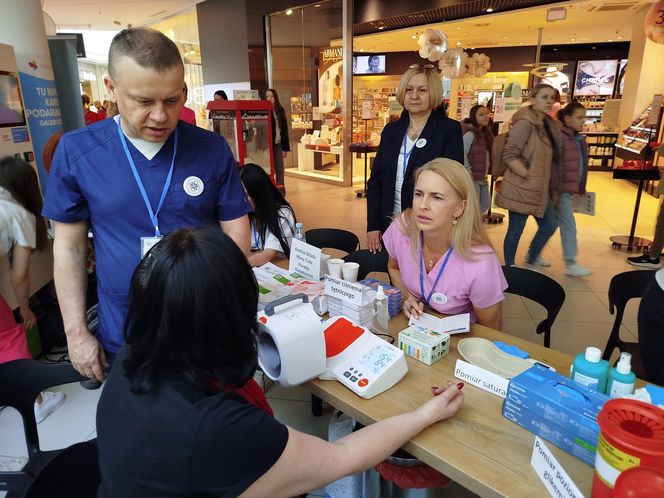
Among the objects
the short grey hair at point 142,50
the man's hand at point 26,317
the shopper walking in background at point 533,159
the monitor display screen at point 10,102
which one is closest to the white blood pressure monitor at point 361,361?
the short grey hair at point 142,50

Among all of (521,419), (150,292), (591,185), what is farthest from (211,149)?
(591,185)

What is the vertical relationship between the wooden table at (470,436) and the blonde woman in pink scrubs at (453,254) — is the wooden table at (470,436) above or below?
below

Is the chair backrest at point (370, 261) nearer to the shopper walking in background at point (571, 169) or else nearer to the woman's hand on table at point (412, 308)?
the woman's hand on table at point (412, 308)

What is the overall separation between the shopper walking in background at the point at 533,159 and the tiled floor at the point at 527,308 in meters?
0.79

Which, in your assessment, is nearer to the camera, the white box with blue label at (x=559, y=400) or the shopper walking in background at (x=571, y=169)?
the white box with blue label at (x=559, y=400)

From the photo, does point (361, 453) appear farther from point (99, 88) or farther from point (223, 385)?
point (99, 88)

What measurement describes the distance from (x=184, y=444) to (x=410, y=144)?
223 cm

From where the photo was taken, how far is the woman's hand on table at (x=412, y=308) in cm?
175

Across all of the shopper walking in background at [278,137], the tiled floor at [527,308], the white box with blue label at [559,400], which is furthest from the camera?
the shopper walking in background at [278,137]

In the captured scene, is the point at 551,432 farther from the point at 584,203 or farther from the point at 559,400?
the point at 584,203

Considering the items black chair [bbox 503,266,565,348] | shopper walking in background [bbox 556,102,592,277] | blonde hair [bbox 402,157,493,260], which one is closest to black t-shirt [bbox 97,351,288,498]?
blonde hair [bbox 402,157,493,260]

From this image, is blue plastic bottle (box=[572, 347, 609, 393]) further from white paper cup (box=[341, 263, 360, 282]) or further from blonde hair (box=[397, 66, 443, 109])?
blonde hair (box=[397, 66, 443, 109])

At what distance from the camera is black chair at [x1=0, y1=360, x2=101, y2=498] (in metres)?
1.07

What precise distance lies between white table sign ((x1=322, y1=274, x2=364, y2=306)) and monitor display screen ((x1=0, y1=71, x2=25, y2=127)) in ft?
9.35
